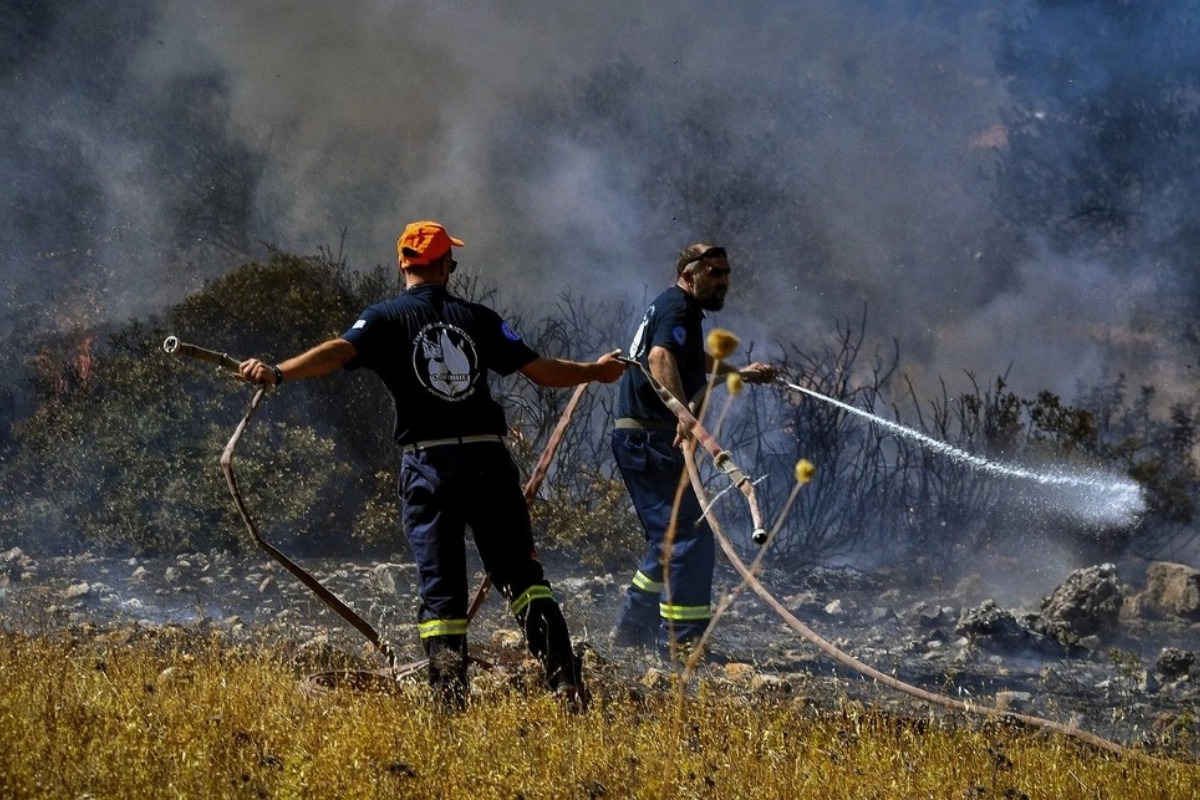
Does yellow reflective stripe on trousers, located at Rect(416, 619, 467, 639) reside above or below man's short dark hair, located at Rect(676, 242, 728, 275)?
below

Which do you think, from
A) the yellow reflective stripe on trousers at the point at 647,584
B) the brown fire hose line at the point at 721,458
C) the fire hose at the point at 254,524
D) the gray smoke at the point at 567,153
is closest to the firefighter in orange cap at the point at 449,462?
the fire hose at the point at 254,524

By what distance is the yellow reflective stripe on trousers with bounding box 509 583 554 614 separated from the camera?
4.34 m

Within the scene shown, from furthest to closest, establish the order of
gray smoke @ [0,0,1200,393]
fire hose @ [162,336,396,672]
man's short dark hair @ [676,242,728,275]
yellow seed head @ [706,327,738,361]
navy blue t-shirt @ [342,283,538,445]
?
gray smoke @ [0,0,1200,393] < man's short dark hair @ [676,242,728,275] < navy blue t-shirt @ [342,283,538,445] < fire hose @ [162,336,396,672] < yellow seed head @ [706,327,738,361]

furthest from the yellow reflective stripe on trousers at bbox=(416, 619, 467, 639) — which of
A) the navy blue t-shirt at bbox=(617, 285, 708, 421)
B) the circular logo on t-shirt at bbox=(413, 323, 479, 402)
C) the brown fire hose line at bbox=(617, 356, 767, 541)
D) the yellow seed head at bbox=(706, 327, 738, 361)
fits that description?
the navy blue t-shirt at bbox=(617, 285, 708, 421)

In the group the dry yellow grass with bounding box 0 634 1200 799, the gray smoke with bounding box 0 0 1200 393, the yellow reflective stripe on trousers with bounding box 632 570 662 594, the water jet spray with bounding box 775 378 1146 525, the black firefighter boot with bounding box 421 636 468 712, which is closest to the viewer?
the dry yellow grass with bounding box 0 634 1200 799

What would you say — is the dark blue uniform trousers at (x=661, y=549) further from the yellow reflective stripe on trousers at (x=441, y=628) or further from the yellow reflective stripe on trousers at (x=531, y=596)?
the yellow reflective stripe on trousers at (x=441, y=628)

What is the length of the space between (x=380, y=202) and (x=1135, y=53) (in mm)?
6571

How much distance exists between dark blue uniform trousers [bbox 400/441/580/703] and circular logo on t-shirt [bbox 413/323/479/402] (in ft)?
0.63

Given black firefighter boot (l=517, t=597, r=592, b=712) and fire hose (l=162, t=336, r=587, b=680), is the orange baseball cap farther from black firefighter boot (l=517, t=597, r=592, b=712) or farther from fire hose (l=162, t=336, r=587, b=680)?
black firefighter boot (l=517, t=597, r=592, b=712)

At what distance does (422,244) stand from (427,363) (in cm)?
43

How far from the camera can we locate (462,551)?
440 cm

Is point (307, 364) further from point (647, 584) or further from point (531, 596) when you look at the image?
point (647, 584)

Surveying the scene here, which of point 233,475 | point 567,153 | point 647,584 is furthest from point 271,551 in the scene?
point 567,153

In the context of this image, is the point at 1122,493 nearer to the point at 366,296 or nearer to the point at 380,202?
the point at 366,296
